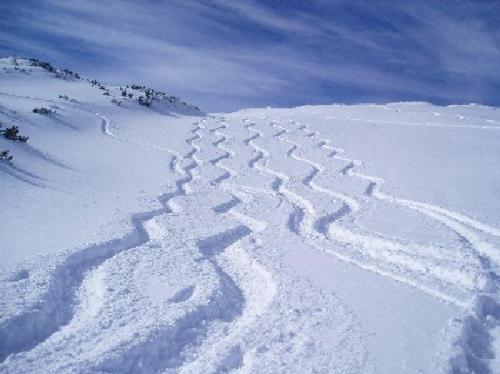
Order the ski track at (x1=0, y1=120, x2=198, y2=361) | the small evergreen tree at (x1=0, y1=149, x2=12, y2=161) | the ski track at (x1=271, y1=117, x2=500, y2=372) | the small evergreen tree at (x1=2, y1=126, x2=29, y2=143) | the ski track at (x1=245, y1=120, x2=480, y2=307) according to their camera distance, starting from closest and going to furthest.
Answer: the ski track at (x1=0, y1=120, x2=198, y2=361) < the ski track at (x1=271, y1=117, x2=500, y2=372) < the ski track at (x1=245, y1=120, x2=480, y2=307) < the small evergreen tree at (x1=0, y1=149, x2=12, y2=161) < the small evergreen tree at (x1=2, y1=126, x2=29, y2=143)

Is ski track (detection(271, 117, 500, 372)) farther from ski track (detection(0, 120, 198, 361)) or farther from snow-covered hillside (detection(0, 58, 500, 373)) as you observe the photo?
ski track (detection(0, 120, 198, 361))

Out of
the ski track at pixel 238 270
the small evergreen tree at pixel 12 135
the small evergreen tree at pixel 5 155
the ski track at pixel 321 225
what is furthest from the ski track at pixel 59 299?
the small evergreen tree at pixel 12 135

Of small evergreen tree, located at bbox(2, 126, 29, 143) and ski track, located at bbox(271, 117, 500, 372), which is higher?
ski track, located at bbox(271, 117, 500, 372)

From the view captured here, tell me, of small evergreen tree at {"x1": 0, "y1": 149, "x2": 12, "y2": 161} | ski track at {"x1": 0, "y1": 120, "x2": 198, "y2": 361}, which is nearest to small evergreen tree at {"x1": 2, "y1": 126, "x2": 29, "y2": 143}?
small evergreen tree at {"x1": 0, "y1": 149, "x2": 12, "y2": 161}

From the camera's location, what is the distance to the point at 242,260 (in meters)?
3.08

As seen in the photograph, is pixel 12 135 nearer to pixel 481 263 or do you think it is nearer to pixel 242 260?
pixel 242 260

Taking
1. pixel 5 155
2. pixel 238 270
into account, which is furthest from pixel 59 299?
pixel 5 155

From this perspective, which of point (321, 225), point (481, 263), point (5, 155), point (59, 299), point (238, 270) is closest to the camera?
point (59, 299)

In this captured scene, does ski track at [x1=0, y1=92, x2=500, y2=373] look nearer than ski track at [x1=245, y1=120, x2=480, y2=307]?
Yes

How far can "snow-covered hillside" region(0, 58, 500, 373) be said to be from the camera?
2.03 metres

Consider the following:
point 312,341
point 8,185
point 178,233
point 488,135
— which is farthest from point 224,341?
point 488,135

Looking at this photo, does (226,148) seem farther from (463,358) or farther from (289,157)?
(463,358)

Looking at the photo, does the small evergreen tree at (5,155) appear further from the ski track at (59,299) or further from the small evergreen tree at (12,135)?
the ski track at (59,299)

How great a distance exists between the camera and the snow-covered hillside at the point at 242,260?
203 centimetres
